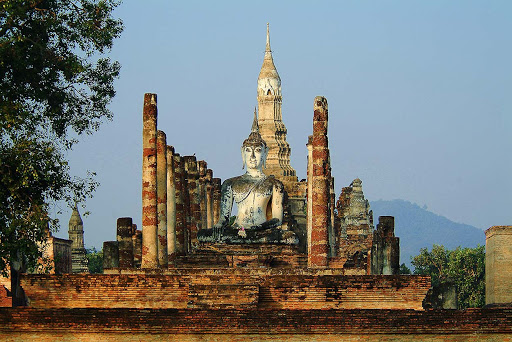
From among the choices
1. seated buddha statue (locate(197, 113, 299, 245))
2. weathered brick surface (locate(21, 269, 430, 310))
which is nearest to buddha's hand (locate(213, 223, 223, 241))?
seated buddha statue (locate(197, 113, 299, 245))

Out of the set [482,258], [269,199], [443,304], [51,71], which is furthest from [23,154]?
[482,258]

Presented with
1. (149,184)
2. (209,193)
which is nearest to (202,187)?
(209,193)

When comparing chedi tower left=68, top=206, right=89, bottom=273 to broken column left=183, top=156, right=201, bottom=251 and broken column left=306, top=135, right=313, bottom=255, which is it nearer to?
broken column left=183, top=156, right=201, bottom=251

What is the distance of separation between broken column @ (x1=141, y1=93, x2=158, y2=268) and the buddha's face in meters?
9.13

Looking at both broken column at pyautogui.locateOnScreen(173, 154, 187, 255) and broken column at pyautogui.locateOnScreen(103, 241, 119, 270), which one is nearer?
broken column at pyautogui.locateOnScreen(103, 241, 119, 270)

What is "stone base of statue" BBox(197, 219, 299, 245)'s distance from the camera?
37375mm

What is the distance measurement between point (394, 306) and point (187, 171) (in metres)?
16.8

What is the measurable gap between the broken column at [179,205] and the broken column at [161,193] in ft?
12.3

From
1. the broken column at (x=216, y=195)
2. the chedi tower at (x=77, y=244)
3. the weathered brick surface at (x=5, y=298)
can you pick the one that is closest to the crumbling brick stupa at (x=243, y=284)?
the weathered brick surface at (x=5, y=298)

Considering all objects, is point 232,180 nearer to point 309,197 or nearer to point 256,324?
point 309,197

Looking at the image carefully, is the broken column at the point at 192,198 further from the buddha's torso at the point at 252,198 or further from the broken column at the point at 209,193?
the broken column at the point at 209,193

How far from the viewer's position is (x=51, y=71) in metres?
26.9

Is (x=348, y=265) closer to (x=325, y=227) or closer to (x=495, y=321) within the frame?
(x=325, y=227)

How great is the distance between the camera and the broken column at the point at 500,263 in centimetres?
3875
